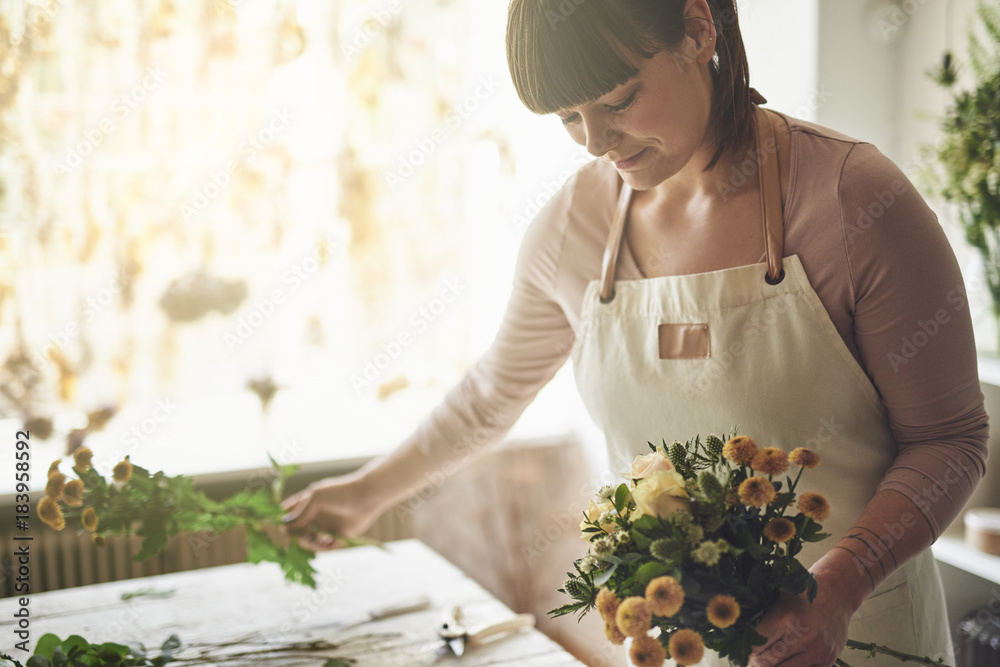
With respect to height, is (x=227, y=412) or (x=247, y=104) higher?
(x=247, y=104)

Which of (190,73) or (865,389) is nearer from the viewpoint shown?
(865,389)

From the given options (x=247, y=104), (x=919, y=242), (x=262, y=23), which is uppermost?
(x=262, y=23)

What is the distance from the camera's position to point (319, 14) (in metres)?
2.67

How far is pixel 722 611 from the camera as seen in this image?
28.3 inches

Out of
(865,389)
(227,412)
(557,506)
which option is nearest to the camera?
(865,389)

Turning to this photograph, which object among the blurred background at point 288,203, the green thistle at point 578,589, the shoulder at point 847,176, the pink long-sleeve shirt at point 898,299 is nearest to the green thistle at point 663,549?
the green thistle at point 578,589

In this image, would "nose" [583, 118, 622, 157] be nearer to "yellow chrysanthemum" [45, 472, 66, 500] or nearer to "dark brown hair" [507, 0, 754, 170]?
"dark brown hair" [507, 0, 754, 170]

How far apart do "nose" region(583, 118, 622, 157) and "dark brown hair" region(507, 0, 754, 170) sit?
3cm

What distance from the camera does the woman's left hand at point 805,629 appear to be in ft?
2.53

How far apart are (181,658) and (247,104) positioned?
190 cm

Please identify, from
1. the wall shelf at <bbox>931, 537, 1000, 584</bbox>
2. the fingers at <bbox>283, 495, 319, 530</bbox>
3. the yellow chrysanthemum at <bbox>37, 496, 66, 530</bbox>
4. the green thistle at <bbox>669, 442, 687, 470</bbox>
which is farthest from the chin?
the wall shelf at <bbox>931, 537, 1000, 584</bbox>

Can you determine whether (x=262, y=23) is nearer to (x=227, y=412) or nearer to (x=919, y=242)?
(x=227, y=412)

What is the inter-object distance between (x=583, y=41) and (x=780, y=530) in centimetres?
57

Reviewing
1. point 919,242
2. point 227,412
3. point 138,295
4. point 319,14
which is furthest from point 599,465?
point 919,242
